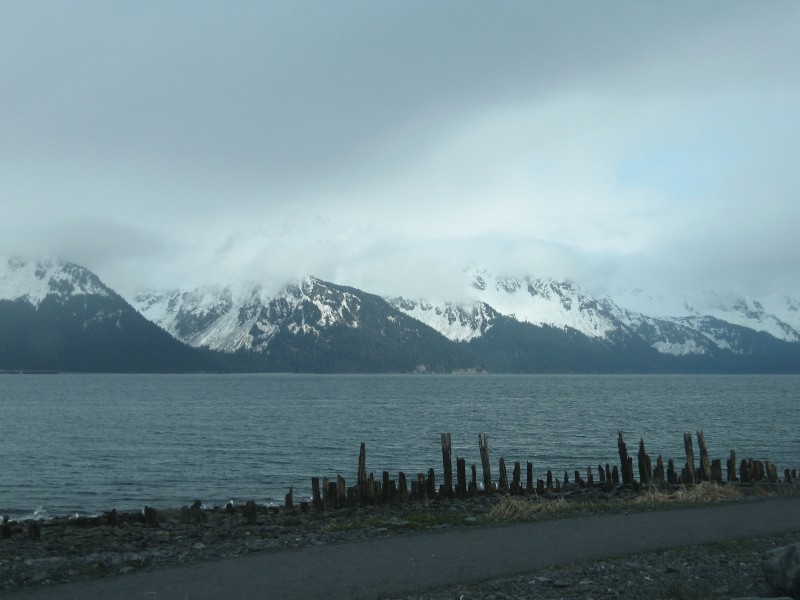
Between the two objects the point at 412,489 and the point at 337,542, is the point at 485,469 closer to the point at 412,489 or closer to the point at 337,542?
the point at 412,489

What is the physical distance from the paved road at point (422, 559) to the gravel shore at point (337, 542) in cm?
82

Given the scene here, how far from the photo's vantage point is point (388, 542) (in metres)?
20.1

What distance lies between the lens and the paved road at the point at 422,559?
15.4m

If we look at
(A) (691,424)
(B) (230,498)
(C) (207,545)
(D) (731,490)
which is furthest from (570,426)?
(C) (207,545)

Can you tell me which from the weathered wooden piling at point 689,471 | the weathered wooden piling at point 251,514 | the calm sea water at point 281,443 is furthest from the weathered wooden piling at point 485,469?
the calm sea water at point 281,443

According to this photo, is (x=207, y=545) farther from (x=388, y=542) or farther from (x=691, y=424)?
(x=691, y=424)

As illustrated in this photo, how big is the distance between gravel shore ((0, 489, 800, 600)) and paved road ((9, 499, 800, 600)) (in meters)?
0.82

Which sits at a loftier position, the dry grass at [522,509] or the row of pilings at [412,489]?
the dry grass at [522,509]

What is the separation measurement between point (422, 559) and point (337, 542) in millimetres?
3234

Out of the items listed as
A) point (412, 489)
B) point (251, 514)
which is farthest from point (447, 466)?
point (251, 514)

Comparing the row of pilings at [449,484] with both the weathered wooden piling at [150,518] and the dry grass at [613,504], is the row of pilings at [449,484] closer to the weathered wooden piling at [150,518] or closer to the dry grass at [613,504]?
the dry grass at [613,504]

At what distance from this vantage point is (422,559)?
17859 mm

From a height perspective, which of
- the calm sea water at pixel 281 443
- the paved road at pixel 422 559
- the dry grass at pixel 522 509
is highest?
the paved road at pixel 422 559

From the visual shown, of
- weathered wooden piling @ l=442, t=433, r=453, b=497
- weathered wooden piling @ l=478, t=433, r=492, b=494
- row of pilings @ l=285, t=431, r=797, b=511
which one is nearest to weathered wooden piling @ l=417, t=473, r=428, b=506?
row of pilings @ l=285, t=431, r=797, b=511
